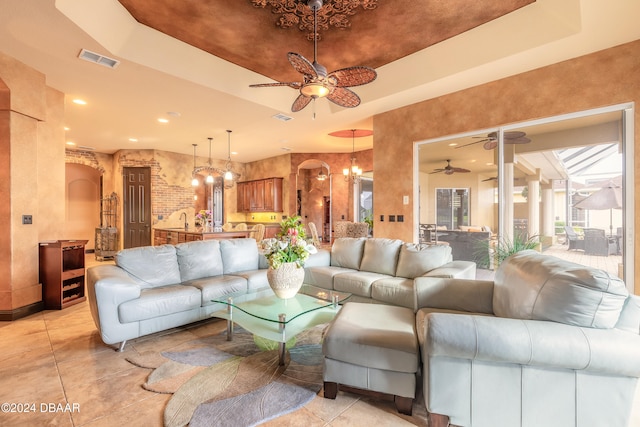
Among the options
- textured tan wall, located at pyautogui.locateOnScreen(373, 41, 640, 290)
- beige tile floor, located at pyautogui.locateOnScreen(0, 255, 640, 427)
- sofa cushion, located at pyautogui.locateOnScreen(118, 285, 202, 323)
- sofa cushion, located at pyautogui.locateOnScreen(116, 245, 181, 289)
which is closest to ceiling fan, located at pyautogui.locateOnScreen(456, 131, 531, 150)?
textured tan wall, located at pyautogui.locateOnScreen(373, 41, 640, 290)

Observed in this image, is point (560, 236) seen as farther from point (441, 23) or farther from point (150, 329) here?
point (150, 329)

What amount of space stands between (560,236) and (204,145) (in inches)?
305

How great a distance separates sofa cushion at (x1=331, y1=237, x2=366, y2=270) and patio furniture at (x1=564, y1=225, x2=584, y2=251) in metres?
2.62

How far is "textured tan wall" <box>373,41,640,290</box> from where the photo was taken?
3.09 meters

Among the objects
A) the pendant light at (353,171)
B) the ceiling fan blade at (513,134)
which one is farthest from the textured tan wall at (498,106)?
the pendant light at (353,171)

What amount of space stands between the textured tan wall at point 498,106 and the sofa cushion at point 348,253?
1053mm

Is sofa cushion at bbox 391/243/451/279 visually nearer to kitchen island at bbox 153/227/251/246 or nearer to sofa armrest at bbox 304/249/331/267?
sofa armrest at bbox 304/249/331/267

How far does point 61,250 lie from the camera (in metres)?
3.85

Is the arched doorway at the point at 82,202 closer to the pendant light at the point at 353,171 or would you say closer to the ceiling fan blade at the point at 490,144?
the pendant light at the point at 353,171

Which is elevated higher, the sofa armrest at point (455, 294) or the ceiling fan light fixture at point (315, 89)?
the ceiling fan light fixture at point (315, 89)

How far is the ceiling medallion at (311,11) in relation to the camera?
9.54ft

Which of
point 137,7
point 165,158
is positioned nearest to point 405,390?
point 137,7

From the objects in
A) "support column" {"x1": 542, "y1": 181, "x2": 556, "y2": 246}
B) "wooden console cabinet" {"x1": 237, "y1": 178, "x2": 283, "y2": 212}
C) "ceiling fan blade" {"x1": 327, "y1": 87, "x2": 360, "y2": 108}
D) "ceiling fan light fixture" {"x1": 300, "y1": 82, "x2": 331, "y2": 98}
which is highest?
"ceiling fan blade" {"x1": 327, "y1": 87, "x2": 360, "y2": 108}

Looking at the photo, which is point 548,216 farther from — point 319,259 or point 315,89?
point 315,89
